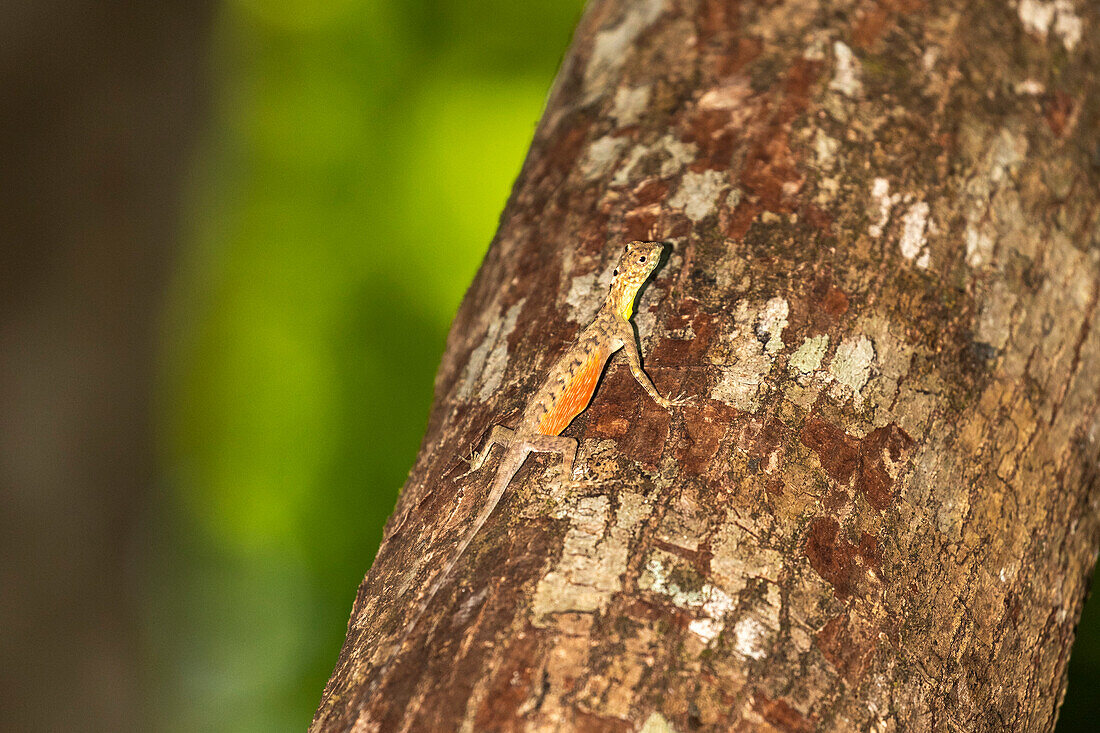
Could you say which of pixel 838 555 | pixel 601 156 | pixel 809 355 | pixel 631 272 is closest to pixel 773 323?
pixel 809 355

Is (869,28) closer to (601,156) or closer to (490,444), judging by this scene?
(601,156)

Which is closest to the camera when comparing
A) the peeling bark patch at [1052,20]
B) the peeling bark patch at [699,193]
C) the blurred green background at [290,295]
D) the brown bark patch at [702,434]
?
the brown bark patch at [702,434]

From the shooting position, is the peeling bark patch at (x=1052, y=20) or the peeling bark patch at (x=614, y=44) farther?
the peeling bark patch at (x=614, y=44)

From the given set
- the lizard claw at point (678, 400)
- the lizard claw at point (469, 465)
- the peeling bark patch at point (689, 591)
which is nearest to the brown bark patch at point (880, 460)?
the lizard claw at point (678, 400)

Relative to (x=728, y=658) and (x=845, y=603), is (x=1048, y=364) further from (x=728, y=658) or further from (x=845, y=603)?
(x=728, y=658)

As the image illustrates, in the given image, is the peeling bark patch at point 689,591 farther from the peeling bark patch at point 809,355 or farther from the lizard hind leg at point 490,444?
the peeling bark patch at point 809,355

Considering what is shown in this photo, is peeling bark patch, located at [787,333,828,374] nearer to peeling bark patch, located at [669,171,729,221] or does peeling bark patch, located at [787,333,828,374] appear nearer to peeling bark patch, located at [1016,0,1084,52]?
peeling bark patch, located at [669,171,729,221]

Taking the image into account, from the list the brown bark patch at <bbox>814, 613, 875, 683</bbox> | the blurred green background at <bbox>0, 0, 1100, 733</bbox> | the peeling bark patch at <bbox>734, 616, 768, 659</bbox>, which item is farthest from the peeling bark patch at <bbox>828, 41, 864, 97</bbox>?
the blurred green background at <bbox>0, 0, 1100, 733</bbox>

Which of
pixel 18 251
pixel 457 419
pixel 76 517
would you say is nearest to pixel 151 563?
pixel 76 517
